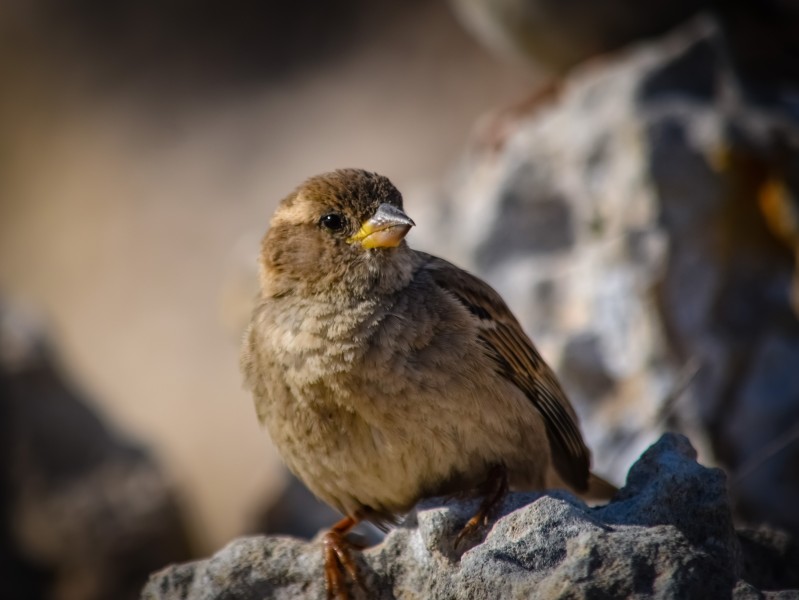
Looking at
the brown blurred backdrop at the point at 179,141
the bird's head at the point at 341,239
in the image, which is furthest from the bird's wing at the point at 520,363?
the brown blurred backdrop at the point at 179,141

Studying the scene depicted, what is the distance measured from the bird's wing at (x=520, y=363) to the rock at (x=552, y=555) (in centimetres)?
51

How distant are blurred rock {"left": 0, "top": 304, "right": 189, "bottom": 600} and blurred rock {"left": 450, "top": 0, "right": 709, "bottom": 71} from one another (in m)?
3.03

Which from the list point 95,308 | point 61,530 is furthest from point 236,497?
point 95,308

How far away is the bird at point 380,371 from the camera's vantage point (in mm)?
3191

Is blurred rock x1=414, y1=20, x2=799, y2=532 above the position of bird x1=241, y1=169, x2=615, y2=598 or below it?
above

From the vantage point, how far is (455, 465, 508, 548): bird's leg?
2.99 metres

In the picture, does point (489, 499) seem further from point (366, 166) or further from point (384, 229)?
point (366, 166)

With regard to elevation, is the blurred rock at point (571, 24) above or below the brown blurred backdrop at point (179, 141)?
below

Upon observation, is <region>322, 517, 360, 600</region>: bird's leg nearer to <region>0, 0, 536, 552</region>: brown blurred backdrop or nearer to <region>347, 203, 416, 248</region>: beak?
<region>347, 203, 416, 248</region>: beak

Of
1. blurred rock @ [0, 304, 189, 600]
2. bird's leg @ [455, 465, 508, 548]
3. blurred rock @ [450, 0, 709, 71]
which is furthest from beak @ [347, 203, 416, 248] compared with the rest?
blurred rock @ [0, 304, 189, 600]

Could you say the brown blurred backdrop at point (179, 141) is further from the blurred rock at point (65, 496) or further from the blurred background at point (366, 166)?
the blurred rock at point (65, 496)

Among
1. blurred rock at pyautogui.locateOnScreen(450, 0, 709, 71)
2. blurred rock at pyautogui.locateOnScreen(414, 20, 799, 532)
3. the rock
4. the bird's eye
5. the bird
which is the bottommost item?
the rock

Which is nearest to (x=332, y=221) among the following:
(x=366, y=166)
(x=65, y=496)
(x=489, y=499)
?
(x=489, y=499)

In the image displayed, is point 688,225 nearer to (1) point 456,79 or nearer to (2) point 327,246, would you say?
(2) point 327,246
